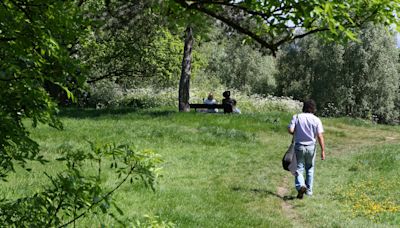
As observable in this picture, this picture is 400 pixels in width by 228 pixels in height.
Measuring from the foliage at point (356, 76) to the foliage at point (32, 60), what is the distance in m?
58.6

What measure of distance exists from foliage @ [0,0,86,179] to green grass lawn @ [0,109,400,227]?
2.57 ft

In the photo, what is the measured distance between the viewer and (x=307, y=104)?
11.9m

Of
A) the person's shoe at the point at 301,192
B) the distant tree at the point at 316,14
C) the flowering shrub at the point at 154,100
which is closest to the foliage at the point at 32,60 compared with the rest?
the distant tree at the point at 316,14

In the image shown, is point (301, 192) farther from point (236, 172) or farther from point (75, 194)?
point (75, 194)

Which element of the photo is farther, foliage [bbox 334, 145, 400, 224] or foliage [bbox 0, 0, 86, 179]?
foliage [bbox 334, 145, 400, 224]

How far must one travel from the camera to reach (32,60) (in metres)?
3.21

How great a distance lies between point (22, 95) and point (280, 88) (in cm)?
7091

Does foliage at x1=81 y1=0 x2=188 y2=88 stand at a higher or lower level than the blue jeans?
higher

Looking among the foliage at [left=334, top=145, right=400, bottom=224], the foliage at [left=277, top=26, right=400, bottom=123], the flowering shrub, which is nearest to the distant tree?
the foliage at [left=334, top=145, right=400, bottom=224]

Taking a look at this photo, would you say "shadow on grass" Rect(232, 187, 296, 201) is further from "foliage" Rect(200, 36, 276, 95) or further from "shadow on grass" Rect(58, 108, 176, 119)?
"foliage" Rect(200, 36, 276, 95)

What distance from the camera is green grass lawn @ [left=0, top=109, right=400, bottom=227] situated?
368 inches

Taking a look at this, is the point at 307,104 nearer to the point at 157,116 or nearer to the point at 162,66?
the point at 157,116

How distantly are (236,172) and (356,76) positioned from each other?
54.2m

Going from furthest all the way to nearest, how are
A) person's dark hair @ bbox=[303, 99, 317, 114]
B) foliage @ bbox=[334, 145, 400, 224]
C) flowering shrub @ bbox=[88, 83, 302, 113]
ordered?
flowering shrub @ bbox=[88, 83, 302, 113] → person's dark hair @ bbox=[303, 99, 317, 114] → foliage @ bbox=[334, 145, 400, 224]
